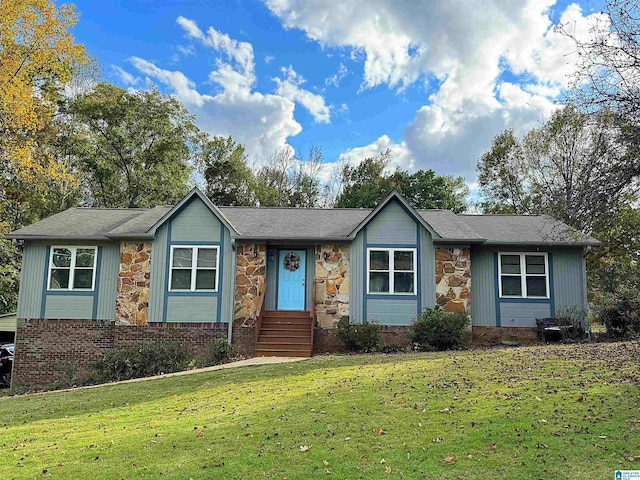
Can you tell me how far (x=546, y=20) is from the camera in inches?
292

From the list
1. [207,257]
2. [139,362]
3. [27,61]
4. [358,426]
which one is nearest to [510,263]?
[207,257]

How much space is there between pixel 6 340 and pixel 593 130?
21.7 m

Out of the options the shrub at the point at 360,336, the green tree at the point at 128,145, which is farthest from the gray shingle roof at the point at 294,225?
the green tree at the point at 128,145

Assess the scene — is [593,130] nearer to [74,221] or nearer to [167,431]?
[167,431]

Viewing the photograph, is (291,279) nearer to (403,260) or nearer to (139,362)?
(403,260)

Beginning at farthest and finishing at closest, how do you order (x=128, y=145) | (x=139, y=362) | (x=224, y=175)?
(x=224, y=175) → (x=128, y=145) → (x=139, y=362)

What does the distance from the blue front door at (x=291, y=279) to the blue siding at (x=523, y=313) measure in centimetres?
622

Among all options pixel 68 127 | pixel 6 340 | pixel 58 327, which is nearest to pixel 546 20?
pixel 58 327

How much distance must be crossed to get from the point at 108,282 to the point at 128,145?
15.0 m

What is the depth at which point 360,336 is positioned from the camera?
13.3 m

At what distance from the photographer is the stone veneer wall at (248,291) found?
1372cm

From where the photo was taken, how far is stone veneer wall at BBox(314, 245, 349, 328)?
14.2 meters

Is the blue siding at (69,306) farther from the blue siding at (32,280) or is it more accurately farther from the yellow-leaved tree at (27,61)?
the yellow-leaved tree at (27,61)

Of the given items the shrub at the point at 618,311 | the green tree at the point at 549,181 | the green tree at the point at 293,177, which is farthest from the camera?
the green tree at the point at 293,177
